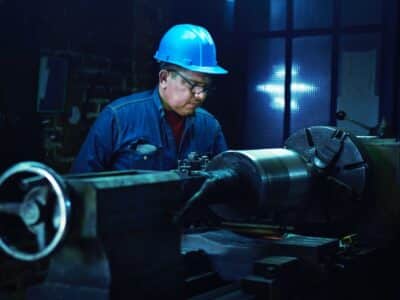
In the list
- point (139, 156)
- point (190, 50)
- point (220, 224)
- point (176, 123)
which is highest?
point (190, 50)

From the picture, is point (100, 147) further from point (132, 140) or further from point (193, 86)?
point (193, 86)

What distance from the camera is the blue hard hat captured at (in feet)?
9.02

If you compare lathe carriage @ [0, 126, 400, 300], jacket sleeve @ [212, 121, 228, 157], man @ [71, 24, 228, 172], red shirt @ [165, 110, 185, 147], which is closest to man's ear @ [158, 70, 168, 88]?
man @ [71, 24, 228, 172]

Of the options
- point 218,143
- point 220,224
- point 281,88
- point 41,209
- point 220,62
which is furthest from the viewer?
point 220,62

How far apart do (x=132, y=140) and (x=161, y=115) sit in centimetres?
16

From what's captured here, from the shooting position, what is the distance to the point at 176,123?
9.62 feet

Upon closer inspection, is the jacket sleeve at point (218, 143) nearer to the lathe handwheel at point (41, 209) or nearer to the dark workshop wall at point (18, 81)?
the dark workshop wall at point (18, 81)

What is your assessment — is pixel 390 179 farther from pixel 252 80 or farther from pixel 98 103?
pixel 252 80

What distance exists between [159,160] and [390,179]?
3.39 feet

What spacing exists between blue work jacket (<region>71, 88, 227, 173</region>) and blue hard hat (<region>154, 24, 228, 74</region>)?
0.62 ft

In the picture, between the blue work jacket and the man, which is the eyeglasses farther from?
the blue work jacket

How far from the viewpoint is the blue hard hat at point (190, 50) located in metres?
2.75

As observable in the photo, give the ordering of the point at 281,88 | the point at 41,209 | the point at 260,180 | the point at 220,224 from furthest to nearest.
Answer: the point at 281,88 → the point at 220,224 → the point at 260,180 → the point at 41,209

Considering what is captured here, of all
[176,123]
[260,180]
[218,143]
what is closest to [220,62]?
[218,143]
